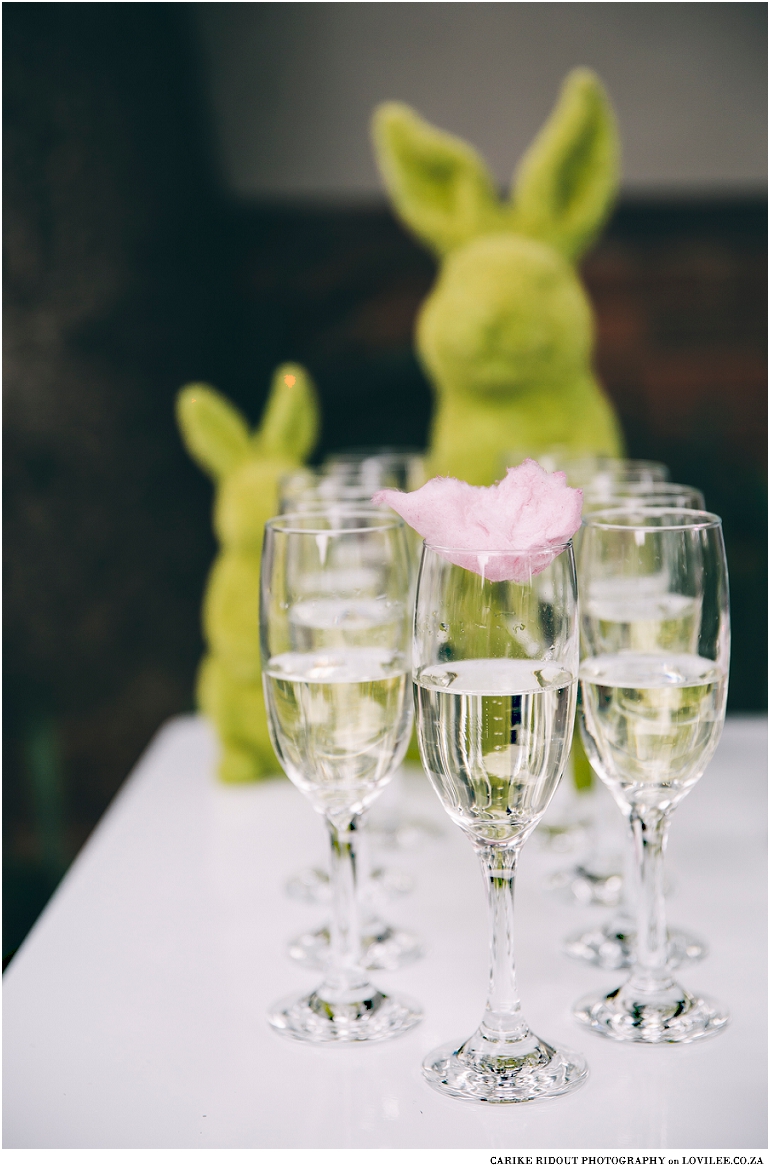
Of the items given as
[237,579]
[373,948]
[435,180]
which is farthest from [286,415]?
[373,948]

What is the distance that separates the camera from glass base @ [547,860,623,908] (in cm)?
73

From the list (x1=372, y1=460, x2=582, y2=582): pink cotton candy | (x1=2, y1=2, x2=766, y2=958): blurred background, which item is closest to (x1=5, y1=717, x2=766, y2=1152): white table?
(x1=372, y1=460, x2=582, y2=582): pink cotton candy

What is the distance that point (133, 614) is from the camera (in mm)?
1646

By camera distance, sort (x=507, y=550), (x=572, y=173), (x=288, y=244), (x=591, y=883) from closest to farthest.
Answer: (x=507, y=550)
(x=591, y=883)
(x=572, y=173)
(x=288, y=244)

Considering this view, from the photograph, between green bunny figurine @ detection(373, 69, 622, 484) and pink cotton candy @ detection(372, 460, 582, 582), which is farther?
green bunny figurine @ detection(373, 69, 622, 484)

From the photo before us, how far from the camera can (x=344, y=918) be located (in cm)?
59

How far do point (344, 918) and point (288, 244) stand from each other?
44.6 inches

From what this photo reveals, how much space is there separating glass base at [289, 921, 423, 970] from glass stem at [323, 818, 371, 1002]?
0.13ft

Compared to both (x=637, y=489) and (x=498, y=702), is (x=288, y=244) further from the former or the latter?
(x=498, y=702)

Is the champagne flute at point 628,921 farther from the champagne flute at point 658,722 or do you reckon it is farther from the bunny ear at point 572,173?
the bunny ear at point 572,173

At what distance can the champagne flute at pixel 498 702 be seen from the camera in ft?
1.60

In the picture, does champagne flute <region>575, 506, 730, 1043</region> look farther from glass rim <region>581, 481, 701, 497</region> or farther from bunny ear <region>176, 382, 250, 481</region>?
bunny ear <region>176, 382, 250, 481</region>

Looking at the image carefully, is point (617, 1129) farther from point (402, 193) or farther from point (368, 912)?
point (402, 193)

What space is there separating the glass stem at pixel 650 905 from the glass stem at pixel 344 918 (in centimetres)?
14
